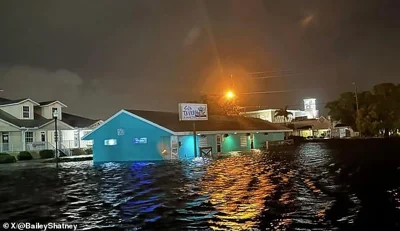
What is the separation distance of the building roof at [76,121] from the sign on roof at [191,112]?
22010 millimetres

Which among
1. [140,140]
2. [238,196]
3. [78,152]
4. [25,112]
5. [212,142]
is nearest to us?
[238,196]

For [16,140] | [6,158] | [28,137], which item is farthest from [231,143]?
[16,140]

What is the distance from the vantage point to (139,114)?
1631 inches

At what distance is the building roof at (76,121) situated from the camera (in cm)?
6005

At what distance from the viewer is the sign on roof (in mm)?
42094

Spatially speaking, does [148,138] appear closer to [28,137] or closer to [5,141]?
[28,137]

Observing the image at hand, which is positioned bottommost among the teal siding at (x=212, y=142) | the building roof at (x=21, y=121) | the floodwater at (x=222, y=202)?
the floodwater at (x=222, y=202)

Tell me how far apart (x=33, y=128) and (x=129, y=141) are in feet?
49.9

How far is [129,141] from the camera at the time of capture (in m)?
41.2

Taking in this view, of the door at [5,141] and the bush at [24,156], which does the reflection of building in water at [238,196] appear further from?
the door at [5,141]

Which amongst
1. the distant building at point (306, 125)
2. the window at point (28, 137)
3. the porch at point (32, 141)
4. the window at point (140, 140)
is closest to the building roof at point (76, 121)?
the porch at point (32, 141)

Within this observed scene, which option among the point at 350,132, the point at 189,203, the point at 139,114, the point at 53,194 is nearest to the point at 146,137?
the point at 139,114

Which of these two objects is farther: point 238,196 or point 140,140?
point 140,140

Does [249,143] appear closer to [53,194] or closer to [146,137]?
[146,137]
